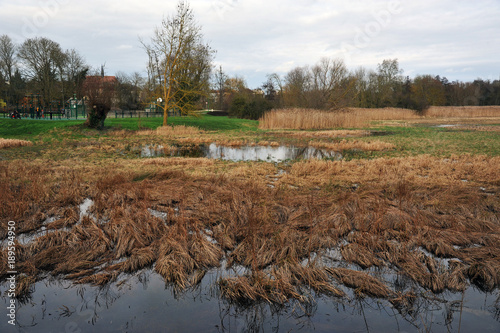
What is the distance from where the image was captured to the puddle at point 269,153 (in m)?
13.2

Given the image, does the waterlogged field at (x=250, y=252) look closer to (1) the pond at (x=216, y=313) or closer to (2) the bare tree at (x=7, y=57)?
(1) the pond at (x=216, y=313)

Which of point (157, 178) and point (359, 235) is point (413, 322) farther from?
point (157, 178)

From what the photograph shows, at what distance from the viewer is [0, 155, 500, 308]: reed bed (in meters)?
4.16

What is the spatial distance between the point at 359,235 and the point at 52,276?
4.20m

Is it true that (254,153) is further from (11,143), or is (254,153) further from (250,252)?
(11,143)

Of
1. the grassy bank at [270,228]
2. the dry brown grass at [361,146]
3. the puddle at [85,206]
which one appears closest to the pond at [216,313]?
the grassy bank at [270,228]

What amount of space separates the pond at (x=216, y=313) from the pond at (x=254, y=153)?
29.5 ft

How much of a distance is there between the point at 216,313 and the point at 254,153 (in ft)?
37.0

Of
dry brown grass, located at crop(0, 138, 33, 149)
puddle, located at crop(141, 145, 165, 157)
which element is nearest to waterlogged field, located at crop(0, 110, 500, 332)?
puddle, located at crop(141, 145, 165, 157)

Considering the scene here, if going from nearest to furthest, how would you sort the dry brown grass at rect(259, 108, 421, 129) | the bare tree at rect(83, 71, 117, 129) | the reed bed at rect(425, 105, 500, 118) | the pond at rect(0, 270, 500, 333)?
the pond at rect(0, 270, 500, 333) → the bare tree at rect(83, 71, 117, 129) → the dry brown grass at rect(259, 108, 421, 129) → the reed bed at rect(425, 105, 500, 118)

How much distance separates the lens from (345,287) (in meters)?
4.08

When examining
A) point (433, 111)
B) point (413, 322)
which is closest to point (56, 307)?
point (413, 322)

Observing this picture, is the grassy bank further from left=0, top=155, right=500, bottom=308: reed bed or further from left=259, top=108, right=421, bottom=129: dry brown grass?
left=259, top=108, right=421, bottom=129: dry brown grass

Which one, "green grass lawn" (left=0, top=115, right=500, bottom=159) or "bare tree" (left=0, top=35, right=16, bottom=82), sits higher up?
"bare tree" (left=0, top=35, right=16, bottom=82)
